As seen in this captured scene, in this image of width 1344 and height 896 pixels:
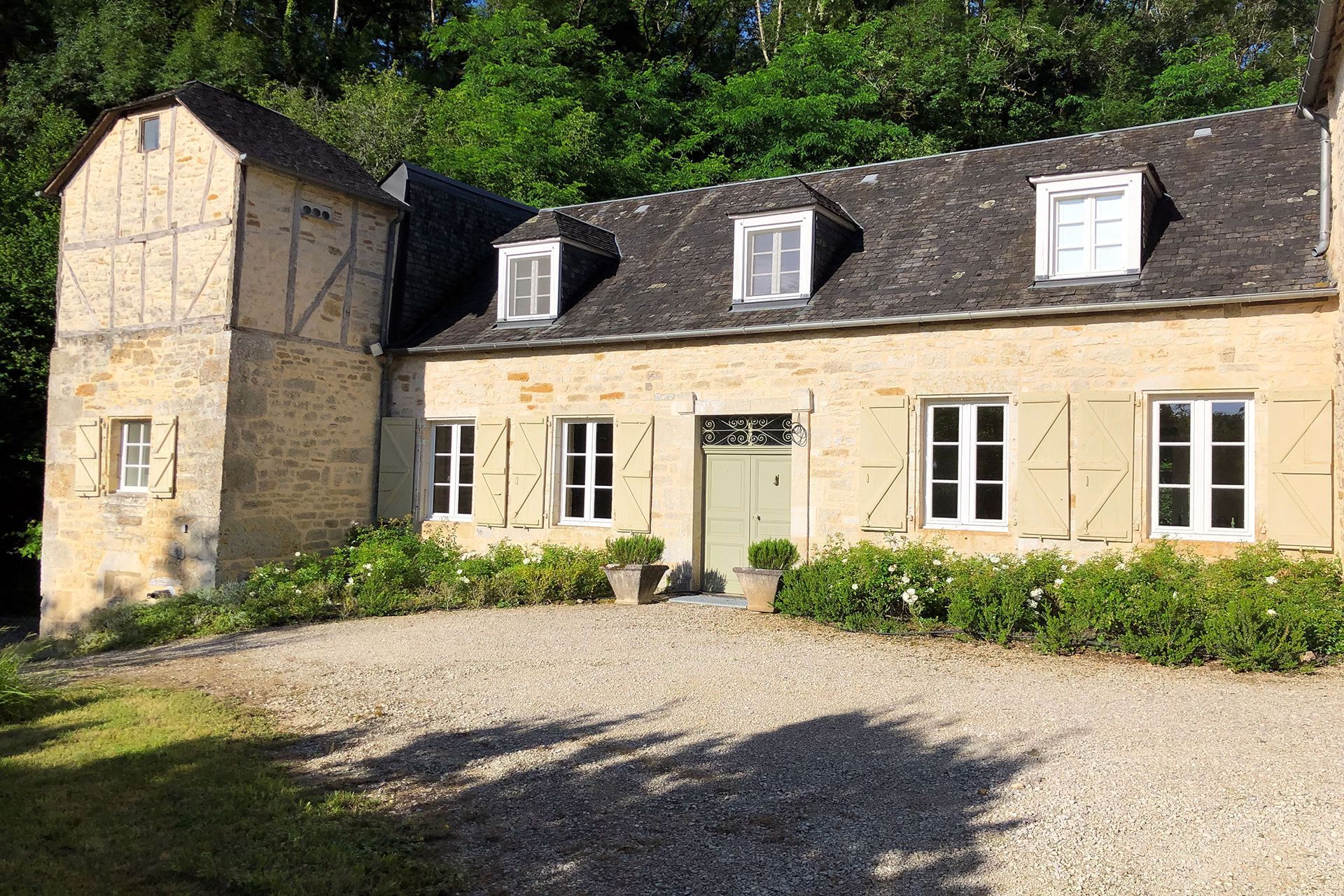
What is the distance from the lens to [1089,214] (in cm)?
1017

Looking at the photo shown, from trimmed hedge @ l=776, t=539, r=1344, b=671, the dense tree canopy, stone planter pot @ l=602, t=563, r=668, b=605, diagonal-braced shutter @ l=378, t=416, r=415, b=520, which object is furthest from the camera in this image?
the dense tree canopy

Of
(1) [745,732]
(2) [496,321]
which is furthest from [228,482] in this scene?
(1) [745,732]

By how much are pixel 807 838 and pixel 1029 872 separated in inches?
34.8

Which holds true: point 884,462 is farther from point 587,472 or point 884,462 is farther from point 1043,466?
point 587,472

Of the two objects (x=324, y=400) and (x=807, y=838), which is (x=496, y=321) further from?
(x=807, y=838)

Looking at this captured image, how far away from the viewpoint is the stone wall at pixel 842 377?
909 cm

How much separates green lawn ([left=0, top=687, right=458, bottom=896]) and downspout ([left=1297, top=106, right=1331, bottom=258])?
907 centimetres

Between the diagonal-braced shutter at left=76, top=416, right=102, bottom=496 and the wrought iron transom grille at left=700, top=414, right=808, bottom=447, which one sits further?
the diagonal-braced shutter at left=76, top=416, right=102, bottom=496

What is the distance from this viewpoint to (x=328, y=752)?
545 cm

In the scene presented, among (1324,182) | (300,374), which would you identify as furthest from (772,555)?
(300,374)

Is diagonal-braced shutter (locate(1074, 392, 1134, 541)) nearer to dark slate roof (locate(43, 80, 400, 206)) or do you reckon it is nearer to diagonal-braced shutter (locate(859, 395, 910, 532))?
diagonal-braced shutter (locate(859, 395, 910, 532))

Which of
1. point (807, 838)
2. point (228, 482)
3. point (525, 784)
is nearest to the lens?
point (807, 838)

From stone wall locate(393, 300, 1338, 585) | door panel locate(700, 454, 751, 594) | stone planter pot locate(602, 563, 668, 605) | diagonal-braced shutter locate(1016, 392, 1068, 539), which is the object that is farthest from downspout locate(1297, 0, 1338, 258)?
stone planter pot locate(602, 563, 668, 605)

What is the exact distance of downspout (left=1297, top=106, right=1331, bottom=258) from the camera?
29.5ft
